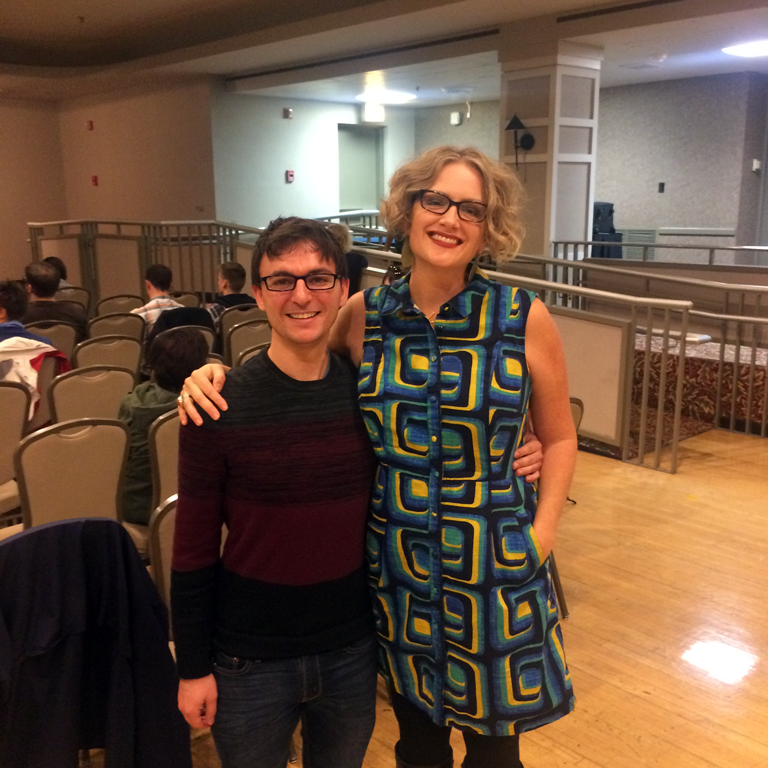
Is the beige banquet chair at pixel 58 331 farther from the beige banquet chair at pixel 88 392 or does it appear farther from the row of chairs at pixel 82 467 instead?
the row of chairs at pixel 82 467

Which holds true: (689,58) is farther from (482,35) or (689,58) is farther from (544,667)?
(544,667)

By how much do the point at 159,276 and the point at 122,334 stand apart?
75 cm

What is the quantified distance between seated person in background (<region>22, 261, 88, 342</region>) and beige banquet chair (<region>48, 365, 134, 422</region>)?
1.81m

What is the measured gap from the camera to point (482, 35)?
837 cm

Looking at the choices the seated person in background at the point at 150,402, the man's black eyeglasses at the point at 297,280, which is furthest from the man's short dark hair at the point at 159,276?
the man's black eyeglasses at the point at 297,280

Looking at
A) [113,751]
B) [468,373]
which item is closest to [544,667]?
[468,373]

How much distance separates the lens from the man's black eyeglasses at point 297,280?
1.28m

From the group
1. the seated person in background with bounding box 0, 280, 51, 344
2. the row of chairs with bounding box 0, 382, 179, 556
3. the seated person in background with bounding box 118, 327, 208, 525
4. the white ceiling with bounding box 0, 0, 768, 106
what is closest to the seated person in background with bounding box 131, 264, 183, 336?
the seated person in background with bounding box 0, 280, 51, 344

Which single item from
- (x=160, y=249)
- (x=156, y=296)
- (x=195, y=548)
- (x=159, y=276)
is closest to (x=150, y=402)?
(x=195, y=548)

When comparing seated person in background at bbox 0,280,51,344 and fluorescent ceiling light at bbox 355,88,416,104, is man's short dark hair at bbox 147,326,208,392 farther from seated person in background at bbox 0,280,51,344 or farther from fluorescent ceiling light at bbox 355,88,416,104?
fluorescent ceiling light at bbox 355,88,416,104

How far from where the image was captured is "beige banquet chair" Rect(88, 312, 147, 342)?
533 cm

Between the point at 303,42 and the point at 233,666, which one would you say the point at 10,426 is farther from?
the point at 303,42

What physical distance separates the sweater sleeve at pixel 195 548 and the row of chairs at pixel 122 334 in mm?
3131

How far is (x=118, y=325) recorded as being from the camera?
538 centimetres
